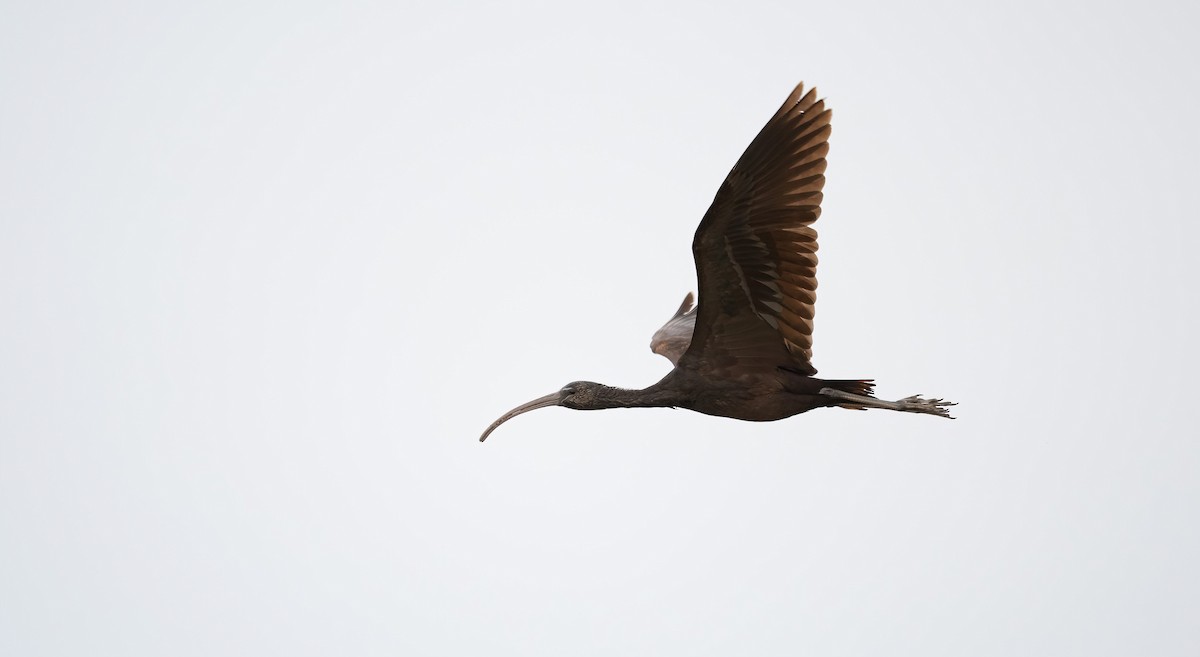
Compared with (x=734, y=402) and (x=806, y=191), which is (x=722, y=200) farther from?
(x=734, y=402)

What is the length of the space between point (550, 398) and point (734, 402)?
2.62 m

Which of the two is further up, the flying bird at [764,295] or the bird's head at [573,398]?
the flying bird at [764,295]

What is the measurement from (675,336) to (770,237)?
5.25 metres

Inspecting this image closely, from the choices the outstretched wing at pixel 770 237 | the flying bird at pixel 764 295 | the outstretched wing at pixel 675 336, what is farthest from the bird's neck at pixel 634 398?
the outstretched wing at pixel 675 336

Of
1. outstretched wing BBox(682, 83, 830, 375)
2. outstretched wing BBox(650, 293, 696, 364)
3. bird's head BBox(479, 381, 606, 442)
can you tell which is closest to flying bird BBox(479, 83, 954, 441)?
outstretched wing BBox(682, 83, 830, 375)

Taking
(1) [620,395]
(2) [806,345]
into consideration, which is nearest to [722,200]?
(2) [806,345]

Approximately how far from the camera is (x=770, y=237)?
632 inches

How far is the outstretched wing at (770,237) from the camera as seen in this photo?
15.8 m

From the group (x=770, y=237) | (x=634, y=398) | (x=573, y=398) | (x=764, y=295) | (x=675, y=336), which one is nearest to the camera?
(x=770, y=237)

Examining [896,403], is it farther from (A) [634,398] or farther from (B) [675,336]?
(B) [675,336]

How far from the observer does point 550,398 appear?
18.3 metres

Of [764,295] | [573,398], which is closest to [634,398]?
[573,398]

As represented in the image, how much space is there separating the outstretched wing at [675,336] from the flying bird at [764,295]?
268 centimetres

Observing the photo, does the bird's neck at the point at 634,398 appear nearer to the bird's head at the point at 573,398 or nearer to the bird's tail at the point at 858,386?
the bird's head at the point at 573,398
